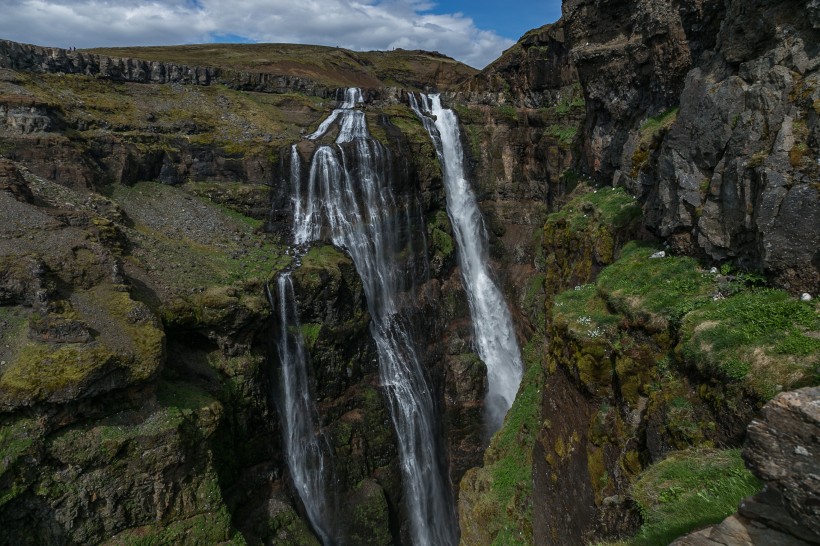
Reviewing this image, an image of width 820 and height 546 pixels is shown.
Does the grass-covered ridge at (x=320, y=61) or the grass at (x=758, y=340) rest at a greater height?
the grass-covered ridge at (x=320, y=61)

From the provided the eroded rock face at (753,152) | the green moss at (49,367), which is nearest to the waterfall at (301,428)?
the green moss at (49,367)

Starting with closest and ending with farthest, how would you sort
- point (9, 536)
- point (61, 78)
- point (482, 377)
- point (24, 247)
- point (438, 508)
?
point (9, 536) → point (24, 247) → point (438, 508) → point (482, 377) → point (61, 78)

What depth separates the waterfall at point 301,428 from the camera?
2020cm

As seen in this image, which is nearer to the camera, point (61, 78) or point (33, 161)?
point (33, 161)

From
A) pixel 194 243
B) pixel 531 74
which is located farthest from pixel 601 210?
pixel 531 74

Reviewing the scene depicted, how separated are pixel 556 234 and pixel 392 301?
10.1m

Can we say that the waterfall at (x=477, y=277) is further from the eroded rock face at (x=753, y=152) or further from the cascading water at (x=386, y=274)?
the eroded rock face at (x=753, y=152)

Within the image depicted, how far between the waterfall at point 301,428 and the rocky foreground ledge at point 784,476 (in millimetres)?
18941

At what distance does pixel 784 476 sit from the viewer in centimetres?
344

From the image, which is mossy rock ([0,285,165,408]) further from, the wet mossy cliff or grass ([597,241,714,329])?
grass ([597,241,714,329])

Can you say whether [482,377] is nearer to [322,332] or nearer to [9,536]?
[322,332]

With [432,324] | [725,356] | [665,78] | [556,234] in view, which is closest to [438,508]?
[432,324]

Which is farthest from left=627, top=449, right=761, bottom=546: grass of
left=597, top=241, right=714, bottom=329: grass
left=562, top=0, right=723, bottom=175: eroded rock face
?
left=562, top=0, right=723, bottom=175: eroded rock face

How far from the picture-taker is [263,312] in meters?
20.1
